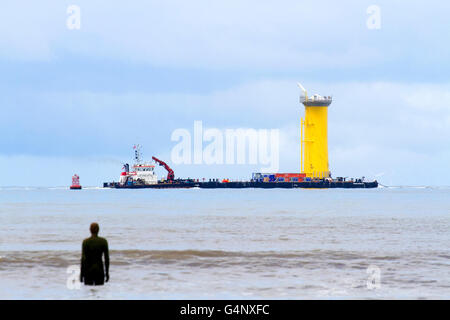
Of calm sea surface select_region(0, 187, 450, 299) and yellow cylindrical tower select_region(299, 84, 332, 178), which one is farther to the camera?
yellow cylindrical tower select_region(299, 84, 332, 178)

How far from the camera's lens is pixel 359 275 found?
23.3 m

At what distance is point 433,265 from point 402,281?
4775 mm

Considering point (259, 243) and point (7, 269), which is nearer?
point (7, 269)

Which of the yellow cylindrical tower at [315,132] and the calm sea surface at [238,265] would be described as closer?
the calm sea surface at [238,265]

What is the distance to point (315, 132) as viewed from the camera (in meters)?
177

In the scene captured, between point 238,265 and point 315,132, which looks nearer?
point 238,265

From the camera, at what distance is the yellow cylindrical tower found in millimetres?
177000

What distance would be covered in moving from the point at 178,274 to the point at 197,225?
3078 cm

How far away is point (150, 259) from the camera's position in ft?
93.8

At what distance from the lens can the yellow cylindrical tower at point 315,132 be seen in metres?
177

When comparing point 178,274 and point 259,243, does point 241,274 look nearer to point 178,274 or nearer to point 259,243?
point 178,274

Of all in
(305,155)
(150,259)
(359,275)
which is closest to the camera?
(359,275)

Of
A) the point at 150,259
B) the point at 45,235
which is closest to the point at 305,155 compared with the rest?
the point at 45,235
